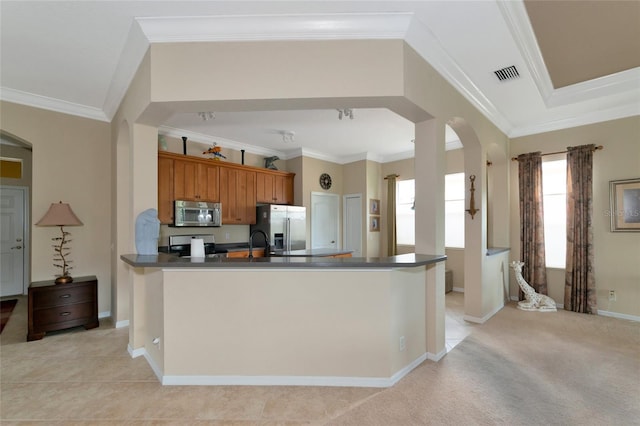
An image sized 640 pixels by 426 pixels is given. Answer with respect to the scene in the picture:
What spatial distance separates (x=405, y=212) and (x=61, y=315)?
234 inches

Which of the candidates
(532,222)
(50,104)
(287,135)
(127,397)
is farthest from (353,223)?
(50,104)

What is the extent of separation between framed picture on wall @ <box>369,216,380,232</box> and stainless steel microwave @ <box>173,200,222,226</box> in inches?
129

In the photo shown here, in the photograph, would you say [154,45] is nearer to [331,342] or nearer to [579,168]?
[331,342]

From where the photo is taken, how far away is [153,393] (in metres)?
2.31

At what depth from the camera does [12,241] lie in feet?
17.7

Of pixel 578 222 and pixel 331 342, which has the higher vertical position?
pixel 578 222

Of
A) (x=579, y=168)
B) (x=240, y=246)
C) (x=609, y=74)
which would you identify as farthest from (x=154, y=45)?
(x=579, y=168)

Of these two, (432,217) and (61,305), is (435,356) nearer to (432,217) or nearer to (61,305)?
(432,217)

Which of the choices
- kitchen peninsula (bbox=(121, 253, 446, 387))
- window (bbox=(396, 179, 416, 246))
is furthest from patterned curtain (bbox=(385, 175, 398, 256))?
kitchen peninsula (bbox=(121, 253, 446, 387))

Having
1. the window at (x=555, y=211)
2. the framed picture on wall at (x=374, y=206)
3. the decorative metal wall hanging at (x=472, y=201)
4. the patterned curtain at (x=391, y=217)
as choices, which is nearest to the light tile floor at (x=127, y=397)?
the decorative metal wall hanging at (x=472, y=201)

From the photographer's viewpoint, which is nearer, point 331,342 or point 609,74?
point 331,342

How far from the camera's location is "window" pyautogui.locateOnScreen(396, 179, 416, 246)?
6.47 metres

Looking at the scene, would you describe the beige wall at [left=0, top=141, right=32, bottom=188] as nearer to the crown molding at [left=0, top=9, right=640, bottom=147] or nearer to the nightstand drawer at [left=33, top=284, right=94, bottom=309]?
the crown molding at [left=0, top=9, right=640, bottom=147]

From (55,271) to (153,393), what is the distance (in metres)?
2.68
